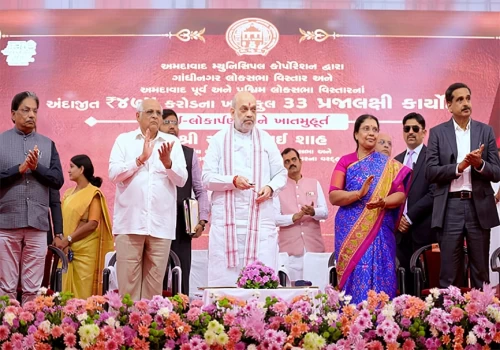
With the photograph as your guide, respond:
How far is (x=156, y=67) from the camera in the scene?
735 cm

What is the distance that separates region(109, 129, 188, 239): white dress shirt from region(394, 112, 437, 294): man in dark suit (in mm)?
1619

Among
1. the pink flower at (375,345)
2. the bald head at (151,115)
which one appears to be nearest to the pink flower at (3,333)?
the pink flower at (375,345)

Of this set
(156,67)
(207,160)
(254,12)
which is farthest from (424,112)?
(207,160)

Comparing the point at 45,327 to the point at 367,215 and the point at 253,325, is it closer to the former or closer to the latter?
the point at 253,325

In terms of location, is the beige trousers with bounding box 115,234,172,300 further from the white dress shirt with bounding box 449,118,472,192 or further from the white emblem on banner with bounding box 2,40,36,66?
the white emblem on banner with bounding box 2,40,36,66

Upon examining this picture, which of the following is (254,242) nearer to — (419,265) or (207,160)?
(207,160)

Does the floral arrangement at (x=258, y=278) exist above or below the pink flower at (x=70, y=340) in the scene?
above

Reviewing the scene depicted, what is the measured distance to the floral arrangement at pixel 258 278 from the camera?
4.39 m

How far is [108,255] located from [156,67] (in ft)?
6.61

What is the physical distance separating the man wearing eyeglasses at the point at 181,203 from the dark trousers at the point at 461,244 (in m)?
1.64

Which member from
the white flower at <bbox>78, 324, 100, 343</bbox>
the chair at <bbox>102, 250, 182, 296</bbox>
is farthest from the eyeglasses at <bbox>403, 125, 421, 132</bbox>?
the white flower at <bbox>78, 324, 100, 343</bbox>

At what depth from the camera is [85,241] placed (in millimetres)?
5992

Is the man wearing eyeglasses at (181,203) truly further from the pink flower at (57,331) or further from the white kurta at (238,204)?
the pink flower at (57,331)

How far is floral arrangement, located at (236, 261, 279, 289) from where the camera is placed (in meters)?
4.39
